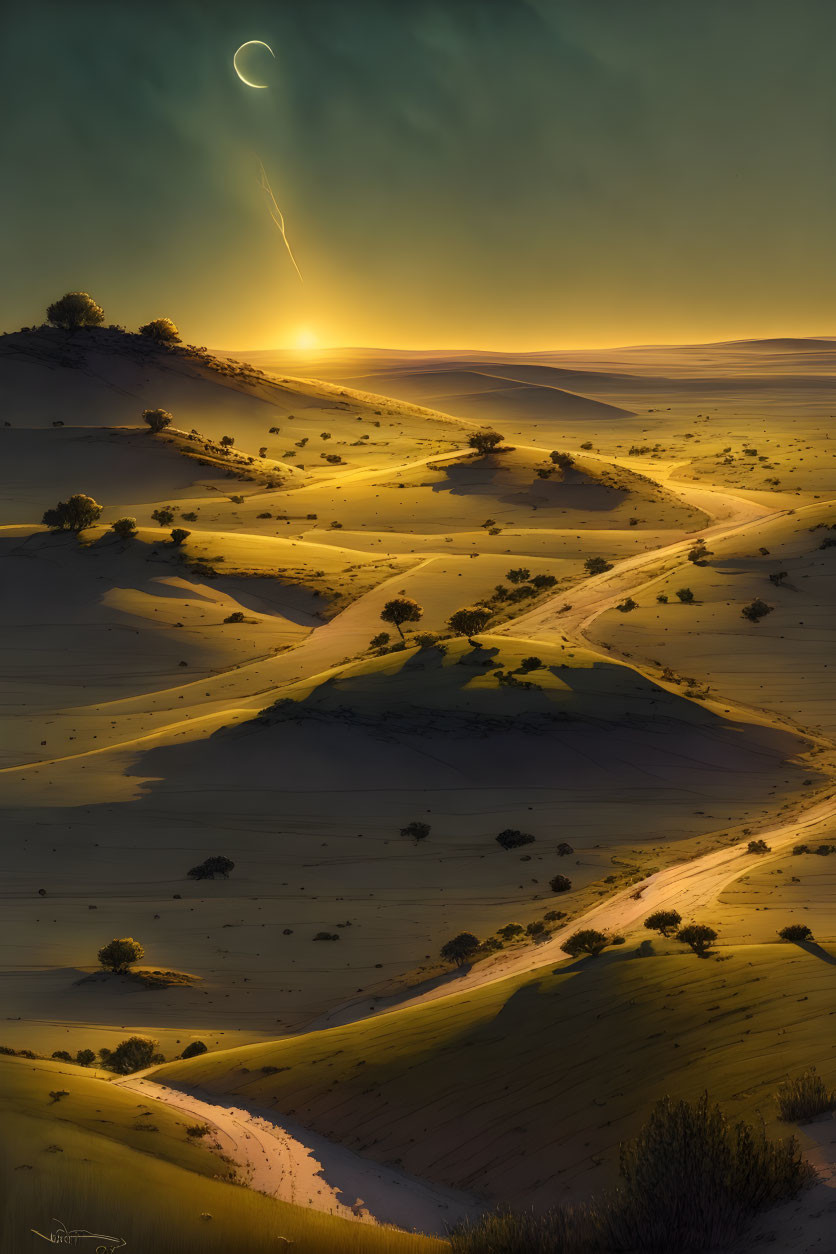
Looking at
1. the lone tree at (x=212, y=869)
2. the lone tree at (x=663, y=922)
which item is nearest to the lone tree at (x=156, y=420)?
the lone tree at (x=212, y=869)

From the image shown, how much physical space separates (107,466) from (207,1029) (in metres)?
81.2

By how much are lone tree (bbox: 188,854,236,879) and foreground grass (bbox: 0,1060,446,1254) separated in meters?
16.9

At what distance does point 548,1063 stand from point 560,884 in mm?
12691

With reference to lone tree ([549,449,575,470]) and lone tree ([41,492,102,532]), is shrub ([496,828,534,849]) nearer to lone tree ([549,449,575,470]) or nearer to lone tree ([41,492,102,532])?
lone tree ([41,492,102,532])

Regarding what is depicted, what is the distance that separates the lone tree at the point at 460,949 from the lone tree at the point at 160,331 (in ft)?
379

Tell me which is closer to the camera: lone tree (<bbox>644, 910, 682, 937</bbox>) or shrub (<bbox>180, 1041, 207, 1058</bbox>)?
shrub (<bbox>180, 1041, 207, 1058</bbox>)

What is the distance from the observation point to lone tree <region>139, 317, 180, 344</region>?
12925cm

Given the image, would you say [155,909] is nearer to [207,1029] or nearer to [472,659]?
[207,1029]

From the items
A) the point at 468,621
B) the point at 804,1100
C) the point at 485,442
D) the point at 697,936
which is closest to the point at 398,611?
the point at 468,621

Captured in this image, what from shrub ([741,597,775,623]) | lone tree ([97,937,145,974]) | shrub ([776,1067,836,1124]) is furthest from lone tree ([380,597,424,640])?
shrub ([776,1067,836,1124])

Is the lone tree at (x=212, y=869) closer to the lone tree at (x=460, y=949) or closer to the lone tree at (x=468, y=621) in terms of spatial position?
the lone tree at (x=460, y=949)

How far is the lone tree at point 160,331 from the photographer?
129 m

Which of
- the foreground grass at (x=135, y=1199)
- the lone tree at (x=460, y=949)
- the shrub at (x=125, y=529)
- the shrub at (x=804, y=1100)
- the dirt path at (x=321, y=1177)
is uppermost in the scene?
the shrub at (x=125, y=529)

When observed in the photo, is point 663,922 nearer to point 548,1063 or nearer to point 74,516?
point 548,1063
